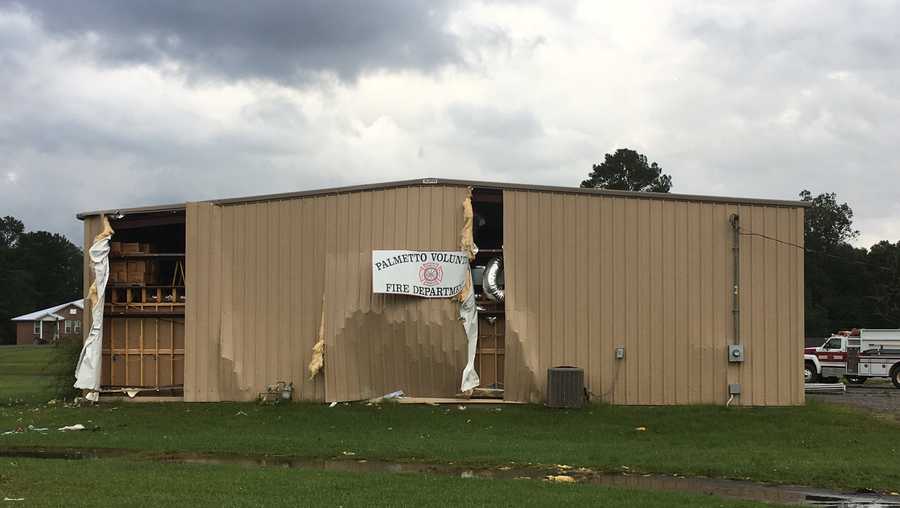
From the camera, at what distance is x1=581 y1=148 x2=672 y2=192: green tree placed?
86.1 meters

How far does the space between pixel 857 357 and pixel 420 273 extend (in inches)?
885

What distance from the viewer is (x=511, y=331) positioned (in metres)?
22.8

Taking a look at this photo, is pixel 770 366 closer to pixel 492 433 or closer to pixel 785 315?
pixel 785 315

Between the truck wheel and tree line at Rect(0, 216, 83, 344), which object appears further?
tree line at Rect(0, 216, 83, 344)

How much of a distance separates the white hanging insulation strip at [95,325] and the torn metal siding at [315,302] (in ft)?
8.57

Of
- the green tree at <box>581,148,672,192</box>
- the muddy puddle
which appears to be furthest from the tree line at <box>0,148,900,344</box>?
the muddy puddle

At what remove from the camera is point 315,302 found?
2370 cm

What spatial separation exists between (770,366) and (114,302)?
17687 millimetres

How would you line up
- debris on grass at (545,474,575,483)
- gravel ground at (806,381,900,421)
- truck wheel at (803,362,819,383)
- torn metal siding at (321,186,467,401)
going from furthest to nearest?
truck wheel at (803,362,819,383), gravel ground at (806,381,900,421), torn metal siding at (321,186,467,401), debris on grass at (545,474,575,483)

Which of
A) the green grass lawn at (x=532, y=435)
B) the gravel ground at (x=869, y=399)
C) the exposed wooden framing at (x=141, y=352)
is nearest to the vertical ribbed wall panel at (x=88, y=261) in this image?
the exposed wooden framing at (x=141, y=352)

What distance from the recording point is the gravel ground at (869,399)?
24289mm

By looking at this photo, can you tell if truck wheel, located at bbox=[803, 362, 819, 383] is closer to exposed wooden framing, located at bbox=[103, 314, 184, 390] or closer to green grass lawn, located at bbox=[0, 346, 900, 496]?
green grass lawn, located at bbox=[0, 346, 900, 496]

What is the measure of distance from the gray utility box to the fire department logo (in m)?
3.60

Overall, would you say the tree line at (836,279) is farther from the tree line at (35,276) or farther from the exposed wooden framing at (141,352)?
the tree line at (35,276)
